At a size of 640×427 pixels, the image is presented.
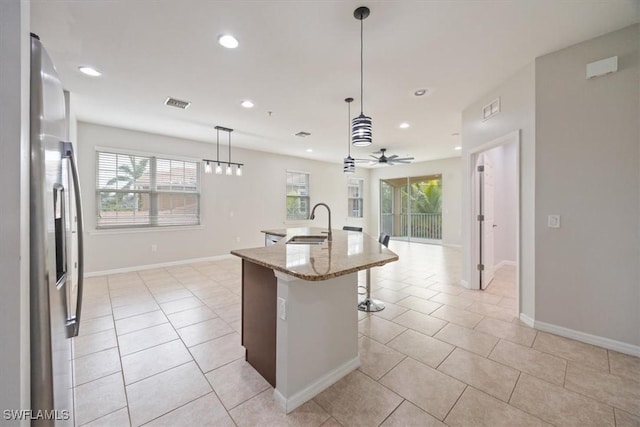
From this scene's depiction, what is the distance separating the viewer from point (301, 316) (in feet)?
5.55

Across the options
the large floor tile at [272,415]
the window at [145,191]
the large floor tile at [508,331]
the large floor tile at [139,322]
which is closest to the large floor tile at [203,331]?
the large floor tile at [139,322]

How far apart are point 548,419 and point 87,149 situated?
671 centimetres

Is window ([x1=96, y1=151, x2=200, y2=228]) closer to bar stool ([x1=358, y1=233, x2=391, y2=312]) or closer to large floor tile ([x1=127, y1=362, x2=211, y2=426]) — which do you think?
large floor tile ([x1=127, y1=362, x2=211, y2=426])

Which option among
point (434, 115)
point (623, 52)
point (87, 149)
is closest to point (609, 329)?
point (623, 52)

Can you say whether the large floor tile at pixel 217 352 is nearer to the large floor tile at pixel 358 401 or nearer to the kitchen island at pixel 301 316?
the kitchen island at pixel 301 316

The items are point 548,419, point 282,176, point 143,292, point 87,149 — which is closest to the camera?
point 548,419

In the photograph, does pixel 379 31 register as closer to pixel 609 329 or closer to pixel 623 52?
pixel 623 52

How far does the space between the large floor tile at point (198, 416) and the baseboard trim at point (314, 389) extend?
12.2 inches

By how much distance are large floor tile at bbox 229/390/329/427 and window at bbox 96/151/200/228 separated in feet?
15.6

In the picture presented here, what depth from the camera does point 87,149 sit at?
4527 mm

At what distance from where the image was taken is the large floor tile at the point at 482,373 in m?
1.84

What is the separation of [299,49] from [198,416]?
2.99m

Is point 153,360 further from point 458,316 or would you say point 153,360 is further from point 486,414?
point 458,316

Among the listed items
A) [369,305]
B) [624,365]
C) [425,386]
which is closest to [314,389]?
[425,386]
